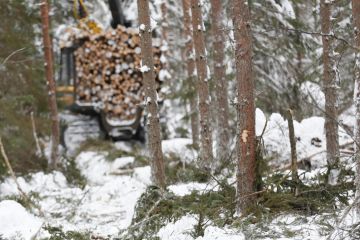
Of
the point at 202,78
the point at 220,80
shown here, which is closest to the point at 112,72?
the point at 220,80

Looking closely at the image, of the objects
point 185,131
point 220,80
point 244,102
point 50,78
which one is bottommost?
point 185,131

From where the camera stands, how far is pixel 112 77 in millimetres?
16875

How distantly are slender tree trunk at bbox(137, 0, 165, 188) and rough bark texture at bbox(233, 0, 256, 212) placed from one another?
2.54 meters

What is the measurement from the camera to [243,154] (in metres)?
5.96

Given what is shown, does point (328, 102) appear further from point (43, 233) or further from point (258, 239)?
point (43, 233)

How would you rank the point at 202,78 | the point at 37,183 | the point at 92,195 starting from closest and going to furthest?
the point at 92,195 < the point at 202,78 < the point at 37,183

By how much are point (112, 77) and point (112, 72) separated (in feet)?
0.59

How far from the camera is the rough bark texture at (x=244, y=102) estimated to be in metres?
5.94

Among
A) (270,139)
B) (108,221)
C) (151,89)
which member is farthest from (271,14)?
(108,221)

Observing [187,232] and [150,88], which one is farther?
[150,88]

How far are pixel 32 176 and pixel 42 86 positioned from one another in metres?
3.49

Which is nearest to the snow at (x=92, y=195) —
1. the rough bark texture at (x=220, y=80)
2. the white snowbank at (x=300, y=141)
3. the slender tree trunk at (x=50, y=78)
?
the slender tree trunk at (x=50, y=78)

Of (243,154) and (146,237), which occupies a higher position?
(243,154)

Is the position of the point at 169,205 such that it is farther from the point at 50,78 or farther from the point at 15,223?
the point at 50,78
